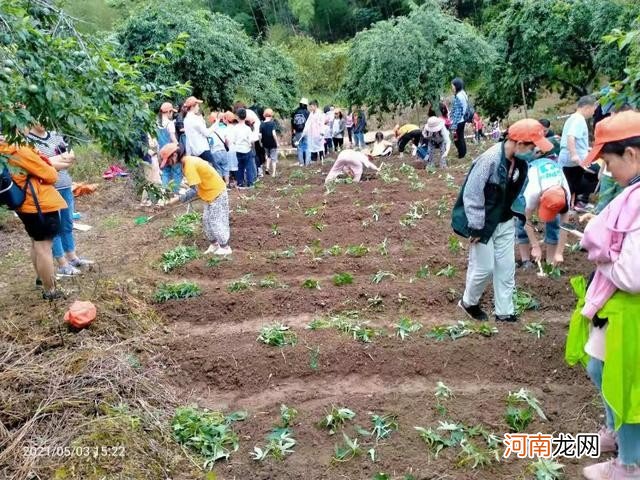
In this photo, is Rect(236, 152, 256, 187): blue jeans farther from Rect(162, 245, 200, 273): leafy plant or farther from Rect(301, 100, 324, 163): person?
Rect(162, 245, 200, 273): leafy plant

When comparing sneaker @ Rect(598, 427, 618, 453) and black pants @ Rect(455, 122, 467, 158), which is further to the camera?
black pants @ Rect(455, 122, 467, 158)

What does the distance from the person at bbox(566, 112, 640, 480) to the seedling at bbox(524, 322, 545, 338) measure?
188 centimetres

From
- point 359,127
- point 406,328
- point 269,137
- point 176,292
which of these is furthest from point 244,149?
point 359,127

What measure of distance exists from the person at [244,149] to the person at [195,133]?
4.03 ft

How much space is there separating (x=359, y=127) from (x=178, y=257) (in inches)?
467

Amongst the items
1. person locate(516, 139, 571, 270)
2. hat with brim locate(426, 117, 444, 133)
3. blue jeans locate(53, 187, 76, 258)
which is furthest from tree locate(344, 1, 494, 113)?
blue jeans locate(53, 187, 76, 258)

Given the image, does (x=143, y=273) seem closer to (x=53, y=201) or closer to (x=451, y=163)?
(x=53, y=201)

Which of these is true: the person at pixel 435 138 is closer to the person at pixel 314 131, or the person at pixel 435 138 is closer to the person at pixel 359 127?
the person at pixel 314 131

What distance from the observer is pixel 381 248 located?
262 inches

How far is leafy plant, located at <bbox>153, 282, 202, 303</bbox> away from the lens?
18.2 feet

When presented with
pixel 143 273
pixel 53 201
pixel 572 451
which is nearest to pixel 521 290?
pixel 572 451

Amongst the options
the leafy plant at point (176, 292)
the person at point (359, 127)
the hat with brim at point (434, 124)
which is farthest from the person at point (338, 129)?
Result: the leafy plant at point (176, 292)

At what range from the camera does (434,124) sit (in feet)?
36.0

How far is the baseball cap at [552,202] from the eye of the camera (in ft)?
16.0
